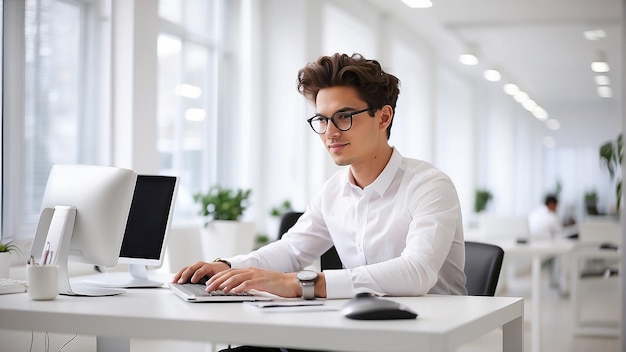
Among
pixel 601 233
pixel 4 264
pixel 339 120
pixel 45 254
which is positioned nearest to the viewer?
pixel 45 254

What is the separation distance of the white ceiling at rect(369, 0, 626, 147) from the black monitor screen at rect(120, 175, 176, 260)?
11.7ft

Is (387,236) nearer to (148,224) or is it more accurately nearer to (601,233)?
(148,224)

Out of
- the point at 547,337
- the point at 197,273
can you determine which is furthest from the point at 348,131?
the point at 547,337

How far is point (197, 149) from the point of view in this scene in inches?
247

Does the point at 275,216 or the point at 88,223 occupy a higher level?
the point at 88,223

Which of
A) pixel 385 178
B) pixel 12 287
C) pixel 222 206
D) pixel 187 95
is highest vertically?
pixel 187 95

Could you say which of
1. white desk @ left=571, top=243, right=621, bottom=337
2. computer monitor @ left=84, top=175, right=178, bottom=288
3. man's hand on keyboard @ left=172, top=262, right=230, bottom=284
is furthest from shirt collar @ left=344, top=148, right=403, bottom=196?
white desk @ left=571, top=243, right=621, bottom=337

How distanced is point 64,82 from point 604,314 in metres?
5.19

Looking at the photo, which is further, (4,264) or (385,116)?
(4,264)

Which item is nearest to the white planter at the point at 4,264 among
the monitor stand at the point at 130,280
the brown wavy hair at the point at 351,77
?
the monitor stand at the point at 130,280

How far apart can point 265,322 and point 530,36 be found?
8.87 metres

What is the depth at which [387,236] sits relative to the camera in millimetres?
2141

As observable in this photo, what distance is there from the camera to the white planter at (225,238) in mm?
4988

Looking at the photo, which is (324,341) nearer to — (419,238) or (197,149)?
(419,238)
